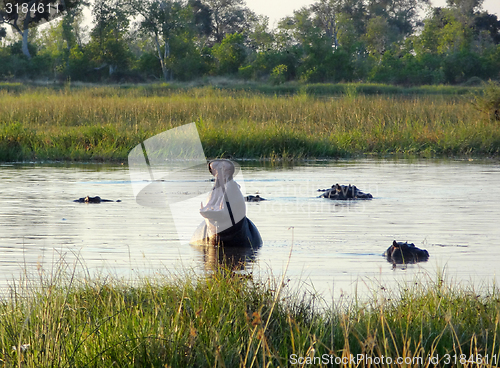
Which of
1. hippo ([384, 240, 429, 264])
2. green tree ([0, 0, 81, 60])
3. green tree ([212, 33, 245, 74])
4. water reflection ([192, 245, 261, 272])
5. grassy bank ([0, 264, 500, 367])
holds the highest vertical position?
green tree ([0, 0, 81, 60])

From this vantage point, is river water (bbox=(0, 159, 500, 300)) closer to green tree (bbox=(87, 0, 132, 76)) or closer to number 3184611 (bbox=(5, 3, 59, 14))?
number 3184611 (bbox=(5, 3, 59, 14))

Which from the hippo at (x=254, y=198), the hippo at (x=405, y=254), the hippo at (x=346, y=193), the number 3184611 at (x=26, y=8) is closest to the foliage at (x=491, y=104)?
the hippo at (x=346, y=193)

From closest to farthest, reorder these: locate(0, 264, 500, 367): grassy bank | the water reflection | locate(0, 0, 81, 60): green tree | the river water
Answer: locate(0, 264, 500, 367): grassy bank → the river water → the water reflection → locate(0, 0, 81, 60): green tree

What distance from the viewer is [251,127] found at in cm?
1981

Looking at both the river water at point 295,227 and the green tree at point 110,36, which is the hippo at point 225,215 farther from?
the green tree at point 110,36

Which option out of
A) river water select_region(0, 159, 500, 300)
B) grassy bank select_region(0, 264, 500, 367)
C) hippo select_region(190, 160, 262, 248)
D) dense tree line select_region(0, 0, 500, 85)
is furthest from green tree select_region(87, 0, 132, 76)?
grassy bank select_region(0, 264, 500, 367)

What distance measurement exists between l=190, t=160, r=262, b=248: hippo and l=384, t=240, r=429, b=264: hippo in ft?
4.78

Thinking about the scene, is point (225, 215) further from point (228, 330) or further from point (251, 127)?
point (251, 127)

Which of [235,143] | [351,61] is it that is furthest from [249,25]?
[235,143]

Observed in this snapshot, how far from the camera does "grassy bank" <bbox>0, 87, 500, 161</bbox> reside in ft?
61.3

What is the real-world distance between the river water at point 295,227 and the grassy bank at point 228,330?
1.41 feet

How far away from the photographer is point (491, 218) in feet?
32.1

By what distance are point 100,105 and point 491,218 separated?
1600 cm

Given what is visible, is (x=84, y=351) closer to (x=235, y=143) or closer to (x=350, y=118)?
(x=235, y=143)
